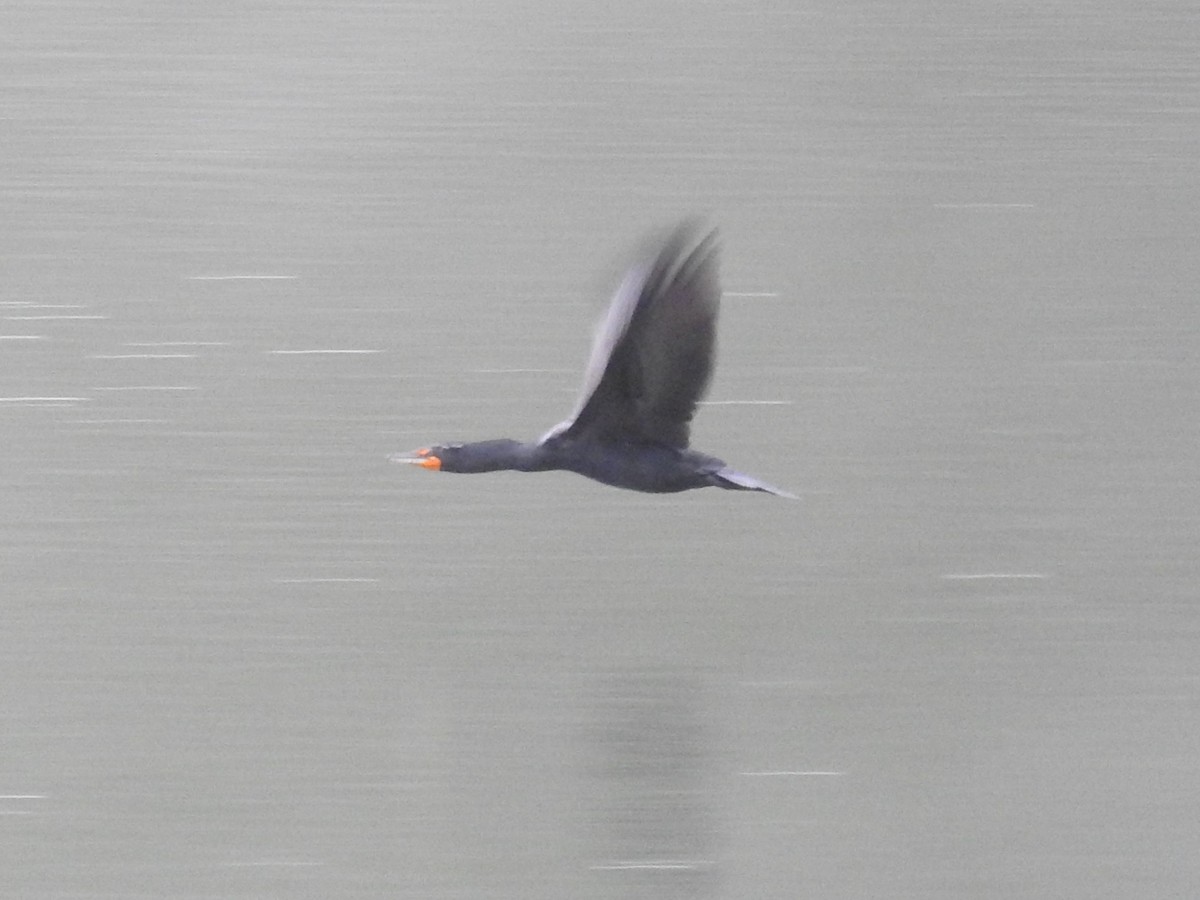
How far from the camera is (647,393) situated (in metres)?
3.11

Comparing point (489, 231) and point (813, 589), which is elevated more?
point (489, 231)

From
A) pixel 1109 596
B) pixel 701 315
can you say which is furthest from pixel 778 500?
pixel 701 315

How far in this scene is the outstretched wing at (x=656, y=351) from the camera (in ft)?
9.82

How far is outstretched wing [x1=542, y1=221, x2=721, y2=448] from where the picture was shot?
9.82 feet

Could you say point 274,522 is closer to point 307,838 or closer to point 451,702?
point 451,702

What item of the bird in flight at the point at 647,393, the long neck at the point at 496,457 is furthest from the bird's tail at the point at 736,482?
the long neck at the point at 496,457

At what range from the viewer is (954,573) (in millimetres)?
3926

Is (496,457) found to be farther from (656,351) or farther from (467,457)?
(656,351)

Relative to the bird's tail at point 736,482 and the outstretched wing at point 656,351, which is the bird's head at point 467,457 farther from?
the bird's tail at point 736,482

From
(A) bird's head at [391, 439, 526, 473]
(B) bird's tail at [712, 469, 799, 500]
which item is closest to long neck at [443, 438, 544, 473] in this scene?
(A) bird's head at [391, 439, 526, 473]

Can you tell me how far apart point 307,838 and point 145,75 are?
340cm

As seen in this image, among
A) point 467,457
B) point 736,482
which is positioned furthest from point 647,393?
point 467,457

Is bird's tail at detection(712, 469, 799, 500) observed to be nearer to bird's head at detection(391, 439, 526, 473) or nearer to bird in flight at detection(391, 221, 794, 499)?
bird in flight at detection(391, 221, 794, 499)

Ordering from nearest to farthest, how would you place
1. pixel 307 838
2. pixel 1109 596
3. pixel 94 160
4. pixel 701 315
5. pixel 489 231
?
pixel 701 315
pixel 307 838
pixel 1109 596
pixel 489 231
pixel 94 160
